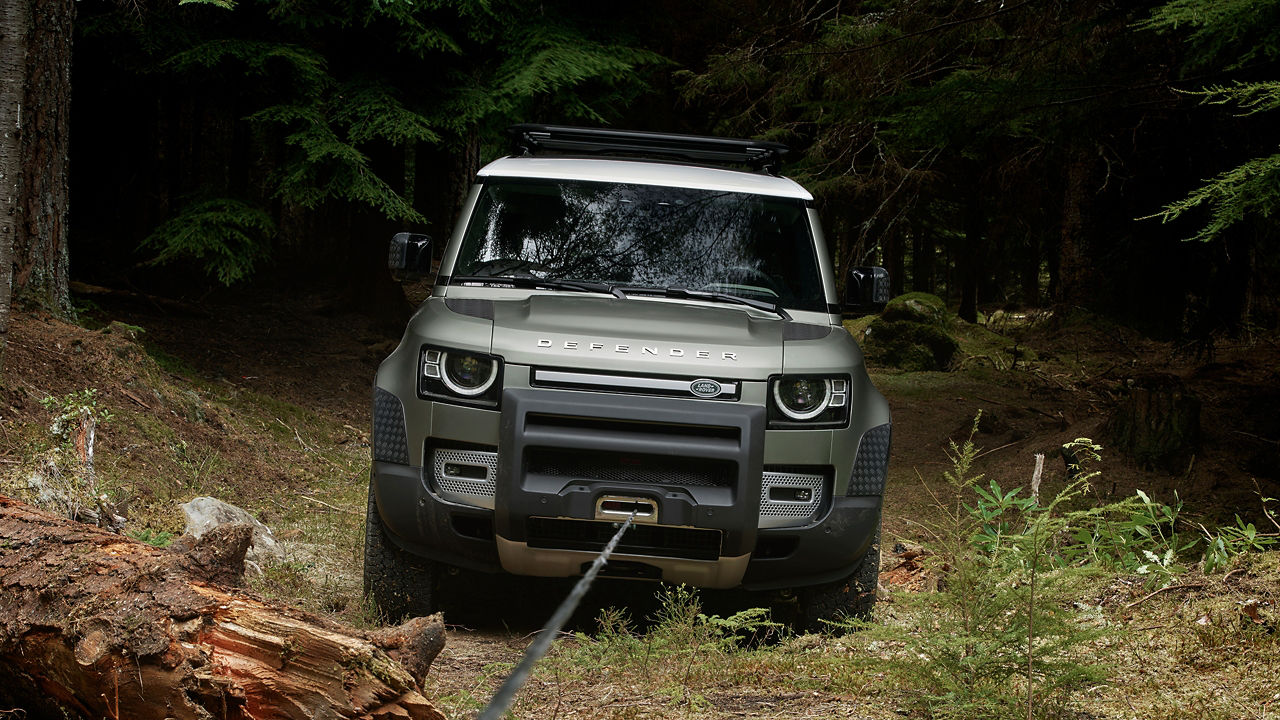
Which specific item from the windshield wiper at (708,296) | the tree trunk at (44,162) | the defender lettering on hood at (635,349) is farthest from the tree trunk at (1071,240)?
the tree trunk at (44,162)

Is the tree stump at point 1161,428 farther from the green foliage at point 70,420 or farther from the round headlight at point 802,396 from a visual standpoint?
the green foliage at point 70,420

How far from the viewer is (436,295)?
5.29 meters

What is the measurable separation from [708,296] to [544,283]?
2.76 feet

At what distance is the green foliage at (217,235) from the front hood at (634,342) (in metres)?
6.92

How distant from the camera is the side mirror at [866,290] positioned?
5.64m

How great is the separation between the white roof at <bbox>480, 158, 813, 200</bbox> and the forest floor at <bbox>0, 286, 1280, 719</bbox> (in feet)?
6.32

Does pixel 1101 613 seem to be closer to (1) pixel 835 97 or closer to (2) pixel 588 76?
(2) pixel 588 76

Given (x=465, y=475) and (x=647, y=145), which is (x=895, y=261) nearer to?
(x=647, y=145)

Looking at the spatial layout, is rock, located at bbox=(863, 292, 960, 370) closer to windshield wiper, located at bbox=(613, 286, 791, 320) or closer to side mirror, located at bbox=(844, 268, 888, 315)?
side mirror, located at bbox=(844, 268, 888, 315)

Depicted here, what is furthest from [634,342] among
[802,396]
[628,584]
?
[628,584]

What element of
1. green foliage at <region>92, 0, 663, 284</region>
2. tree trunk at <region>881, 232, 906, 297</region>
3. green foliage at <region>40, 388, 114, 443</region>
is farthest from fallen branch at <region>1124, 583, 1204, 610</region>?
tree trunk at <region>881, 232, 906, 297</region>

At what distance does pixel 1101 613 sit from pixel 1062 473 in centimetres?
496

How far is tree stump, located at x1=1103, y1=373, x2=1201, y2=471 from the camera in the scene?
28.8 ft

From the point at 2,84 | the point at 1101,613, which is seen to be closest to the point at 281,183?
the point at 2,84
